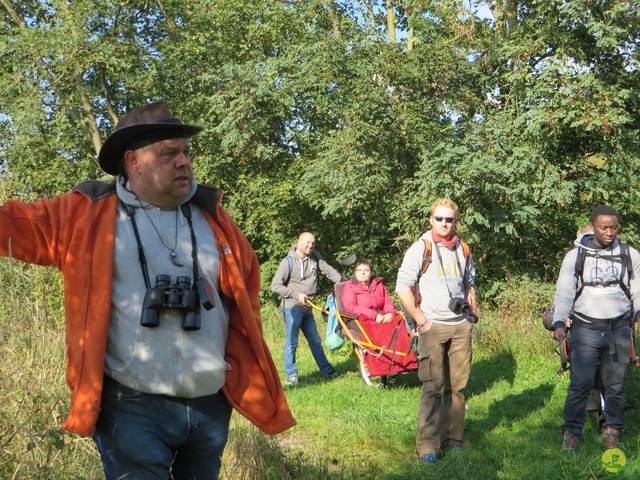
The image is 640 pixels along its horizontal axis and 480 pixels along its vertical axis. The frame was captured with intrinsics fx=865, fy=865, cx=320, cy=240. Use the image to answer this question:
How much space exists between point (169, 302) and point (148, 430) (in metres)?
0.48

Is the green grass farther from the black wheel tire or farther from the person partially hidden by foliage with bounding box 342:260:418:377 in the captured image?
the person partially hidden by foliage with bounding box 342:260:418:377

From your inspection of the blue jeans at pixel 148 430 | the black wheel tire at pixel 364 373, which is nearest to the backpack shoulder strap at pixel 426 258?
the black wheel tire at pixel 364 373

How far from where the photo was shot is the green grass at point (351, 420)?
488cm

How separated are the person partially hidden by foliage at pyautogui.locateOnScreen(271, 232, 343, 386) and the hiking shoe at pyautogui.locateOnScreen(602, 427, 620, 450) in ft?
15.2

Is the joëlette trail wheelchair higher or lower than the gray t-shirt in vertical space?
lower

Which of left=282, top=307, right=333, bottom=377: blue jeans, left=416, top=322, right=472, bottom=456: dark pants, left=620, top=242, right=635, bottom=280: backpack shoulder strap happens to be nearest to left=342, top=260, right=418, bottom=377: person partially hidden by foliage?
left=282, top=307, right=333, bottom=377: blue jeans

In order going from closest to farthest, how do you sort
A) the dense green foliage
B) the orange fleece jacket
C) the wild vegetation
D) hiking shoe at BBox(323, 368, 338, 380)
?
1. the orange fleece jacket
2. the wild vegetation
3. hiking shoe at BBox(323, 368, 338, 380)
4. the dense green foliage

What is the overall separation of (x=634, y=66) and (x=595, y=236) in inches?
342

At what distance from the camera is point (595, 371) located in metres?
7.07

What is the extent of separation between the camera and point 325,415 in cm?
863

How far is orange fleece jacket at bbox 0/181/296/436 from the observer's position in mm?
3129

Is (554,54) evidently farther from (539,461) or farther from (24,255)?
(24,255)

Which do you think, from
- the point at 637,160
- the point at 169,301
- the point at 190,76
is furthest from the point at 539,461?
the point at 190,76

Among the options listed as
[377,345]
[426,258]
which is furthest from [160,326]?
[377,345]
